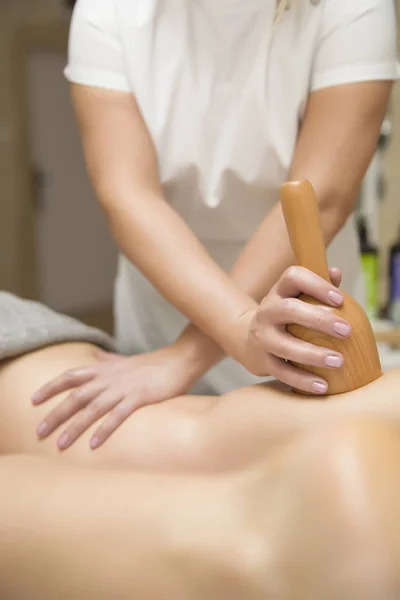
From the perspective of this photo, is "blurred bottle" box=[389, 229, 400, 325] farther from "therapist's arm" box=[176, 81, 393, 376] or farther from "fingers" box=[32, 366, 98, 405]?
"fingers" box=[32, 366, 98, 405]

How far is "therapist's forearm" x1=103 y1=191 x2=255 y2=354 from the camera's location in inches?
30.4

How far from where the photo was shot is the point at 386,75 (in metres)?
0.90

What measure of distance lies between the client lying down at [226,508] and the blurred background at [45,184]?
355 cm

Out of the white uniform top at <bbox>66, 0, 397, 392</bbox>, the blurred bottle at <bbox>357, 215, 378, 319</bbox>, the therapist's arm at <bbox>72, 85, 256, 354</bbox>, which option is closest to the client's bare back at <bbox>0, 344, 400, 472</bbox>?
the therapist's arm at <bbox>72, 85, 256, 354</bbox>

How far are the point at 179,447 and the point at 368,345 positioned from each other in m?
0.20

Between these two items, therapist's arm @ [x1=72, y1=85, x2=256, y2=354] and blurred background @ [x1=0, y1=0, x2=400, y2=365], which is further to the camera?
blurred background @ [x1=0, y1=0, x2=400, y2=365]

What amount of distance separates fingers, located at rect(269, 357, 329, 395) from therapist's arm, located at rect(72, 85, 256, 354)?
0.26 ft

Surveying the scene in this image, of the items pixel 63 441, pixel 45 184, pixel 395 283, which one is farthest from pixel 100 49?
pixel 45 184

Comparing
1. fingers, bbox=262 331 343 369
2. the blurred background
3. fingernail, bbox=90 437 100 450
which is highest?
fingers, bbox=262 331 343 369

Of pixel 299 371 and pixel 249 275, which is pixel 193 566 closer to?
pixel 299 371

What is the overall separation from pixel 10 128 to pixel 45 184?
489 mm

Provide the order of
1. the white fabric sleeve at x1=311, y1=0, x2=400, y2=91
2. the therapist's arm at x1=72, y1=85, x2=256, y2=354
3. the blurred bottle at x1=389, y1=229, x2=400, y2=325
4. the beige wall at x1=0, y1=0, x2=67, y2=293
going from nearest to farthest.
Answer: the therapist's arm at x1=72, y1=85, x2=256, y2=354, the white fabric sleeve at x1=311, y1=0, x2=400, y2=91, the blurred bottle at x1=389, y1=229, x2=400, y2=325, the beige wall at x1=0, y1=0, x2=67, y2=293

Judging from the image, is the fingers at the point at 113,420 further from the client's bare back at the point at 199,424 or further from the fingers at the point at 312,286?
the fingers at the point at 312,286

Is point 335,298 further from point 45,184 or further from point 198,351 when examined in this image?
point 45,184
